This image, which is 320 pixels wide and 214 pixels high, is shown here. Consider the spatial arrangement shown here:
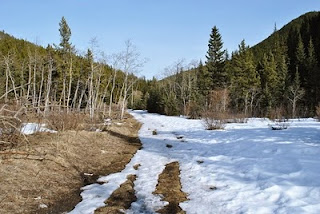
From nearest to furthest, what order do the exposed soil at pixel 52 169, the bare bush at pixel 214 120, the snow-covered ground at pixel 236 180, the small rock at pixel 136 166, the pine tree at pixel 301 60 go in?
the snow-covered ground at pixel 236 180 → the exposed soil at pixel 52 169 → the small rock at pixel 136 166 → the bare bush at pixel 214 120 → the pine tree at pixel 301 60

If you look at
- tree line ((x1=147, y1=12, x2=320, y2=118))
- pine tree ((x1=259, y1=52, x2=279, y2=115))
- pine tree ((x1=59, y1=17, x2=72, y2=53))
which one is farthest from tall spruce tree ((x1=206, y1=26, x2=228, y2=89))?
pine tree ((x1=59, y1=17, x2=72, y2=53))

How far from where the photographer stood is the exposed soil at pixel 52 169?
600 centimetres

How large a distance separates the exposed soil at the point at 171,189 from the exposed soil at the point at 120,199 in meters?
0.67

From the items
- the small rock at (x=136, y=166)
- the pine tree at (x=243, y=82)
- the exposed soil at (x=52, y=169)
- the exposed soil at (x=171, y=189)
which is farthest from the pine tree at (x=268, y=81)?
the exposed soil at (x=171, y=189)

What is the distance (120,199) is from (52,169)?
2881 millimetres

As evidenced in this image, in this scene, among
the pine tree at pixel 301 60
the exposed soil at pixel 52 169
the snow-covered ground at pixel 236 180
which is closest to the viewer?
the snow-covered ground at pixel 236 180

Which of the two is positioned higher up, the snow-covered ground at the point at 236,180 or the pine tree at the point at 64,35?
the pine tree at the point at 64,35

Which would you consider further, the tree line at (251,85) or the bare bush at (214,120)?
the tree line at (251,85)

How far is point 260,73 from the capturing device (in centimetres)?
5312

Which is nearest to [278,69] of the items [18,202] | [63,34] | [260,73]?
[260,73]

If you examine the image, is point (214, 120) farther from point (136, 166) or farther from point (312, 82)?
→ point (312, 82)

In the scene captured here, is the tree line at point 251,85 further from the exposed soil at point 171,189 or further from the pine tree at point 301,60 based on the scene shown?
the exposed soil at point 171,189

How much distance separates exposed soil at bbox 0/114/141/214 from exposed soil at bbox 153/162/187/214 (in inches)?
Answer: 71.5

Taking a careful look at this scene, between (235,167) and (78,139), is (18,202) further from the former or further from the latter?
(78,139)
